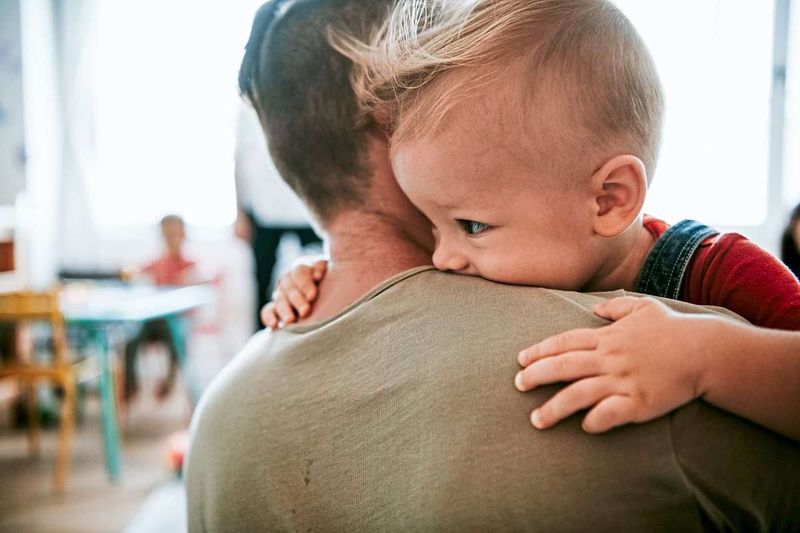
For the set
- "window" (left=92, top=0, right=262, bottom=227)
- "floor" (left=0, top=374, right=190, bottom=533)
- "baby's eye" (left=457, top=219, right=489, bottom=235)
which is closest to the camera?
"baby's eye" (left=457, top=219, right=489, bottom=235)

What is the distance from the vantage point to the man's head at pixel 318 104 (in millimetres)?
876

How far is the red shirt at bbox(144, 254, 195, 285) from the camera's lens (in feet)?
16.0

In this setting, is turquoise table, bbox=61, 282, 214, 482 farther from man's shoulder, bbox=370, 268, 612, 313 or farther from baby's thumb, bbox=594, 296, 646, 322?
baby's thumb, bbox=594, 296, 646, 322

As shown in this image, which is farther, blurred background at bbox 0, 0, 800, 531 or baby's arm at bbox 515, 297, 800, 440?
blurred background at bbox 0, 0, 800, 531

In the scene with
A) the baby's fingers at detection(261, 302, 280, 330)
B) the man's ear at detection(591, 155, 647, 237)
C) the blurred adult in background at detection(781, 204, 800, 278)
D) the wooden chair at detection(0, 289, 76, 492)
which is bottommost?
the wooden chair at detection(0, 289, 76, 492)

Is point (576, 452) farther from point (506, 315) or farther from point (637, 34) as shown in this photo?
point (637, 34)

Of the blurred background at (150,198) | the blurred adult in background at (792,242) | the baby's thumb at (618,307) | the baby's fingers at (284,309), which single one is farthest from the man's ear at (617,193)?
the blurred adult in background at (792,242)

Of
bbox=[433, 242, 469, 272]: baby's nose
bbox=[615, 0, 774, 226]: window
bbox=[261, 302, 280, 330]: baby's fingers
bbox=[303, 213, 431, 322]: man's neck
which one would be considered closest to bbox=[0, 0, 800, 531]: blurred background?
bbox=[615, 0, 774, 226]: window

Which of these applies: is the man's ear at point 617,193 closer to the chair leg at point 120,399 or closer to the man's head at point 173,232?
the chair leg at point 120,399

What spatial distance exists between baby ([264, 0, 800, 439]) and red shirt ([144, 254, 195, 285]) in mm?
4327

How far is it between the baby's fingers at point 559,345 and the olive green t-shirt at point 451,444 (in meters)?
0.01

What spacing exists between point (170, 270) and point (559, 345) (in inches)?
184

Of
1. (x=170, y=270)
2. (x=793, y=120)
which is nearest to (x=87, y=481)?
(x=170, y=270)

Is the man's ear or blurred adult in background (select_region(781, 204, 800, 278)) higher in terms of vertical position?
the man's ear
